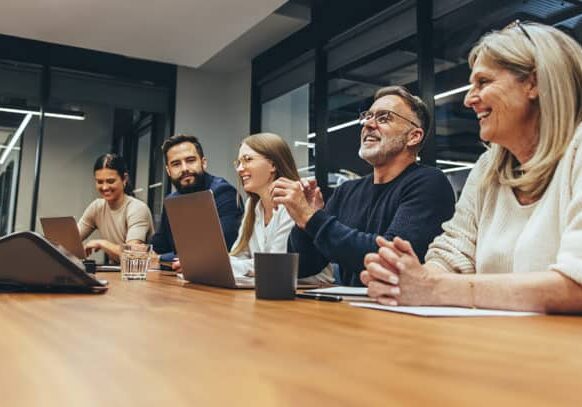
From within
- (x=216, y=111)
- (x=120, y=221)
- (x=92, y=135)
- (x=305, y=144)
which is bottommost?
(x=120, y=221)

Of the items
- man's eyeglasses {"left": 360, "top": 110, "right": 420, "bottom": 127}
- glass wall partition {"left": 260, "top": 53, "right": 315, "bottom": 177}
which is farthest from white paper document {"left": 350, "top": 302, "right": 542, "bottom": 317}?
glass wall partition {"left": 260, "top": 53, "right": 315, "bottom": 177}

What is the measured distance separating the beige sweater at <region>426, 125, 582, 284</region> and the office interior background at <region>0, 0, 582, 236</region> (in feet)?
6.94

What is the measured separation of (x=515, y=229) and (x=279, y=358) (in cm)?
91

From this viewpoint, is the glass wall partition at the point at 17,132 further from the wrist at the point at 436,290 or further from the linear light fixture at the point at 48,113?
the wrist at the point at 436,290

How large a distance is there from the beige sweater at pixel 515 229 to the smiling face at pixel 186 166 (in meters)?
2.14

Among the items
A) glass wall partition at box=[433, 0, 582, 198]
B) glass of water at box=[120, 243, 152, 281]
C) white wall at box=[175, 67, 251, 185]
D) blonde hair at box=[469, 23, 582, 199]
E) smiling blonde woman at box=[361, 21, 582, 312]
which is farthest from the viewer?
white wall at box=[175, 67, 251, 185]

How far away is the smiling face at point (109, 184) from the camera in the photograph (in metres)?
3.62

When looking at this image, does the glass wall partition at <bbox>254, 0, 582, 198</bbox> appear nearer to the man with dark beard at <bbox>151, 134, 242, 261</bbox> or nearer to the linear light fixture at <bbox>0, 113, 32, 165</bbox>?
the man with dark beard at <bbox>151, 134, 242, 261</bbox>

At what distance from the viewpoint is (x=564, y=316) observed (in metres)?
0.83

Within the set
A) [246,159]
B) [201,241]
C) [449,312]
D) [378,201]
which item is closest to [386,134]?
[378,201]

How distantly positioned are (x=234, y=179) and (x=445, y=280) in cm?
474

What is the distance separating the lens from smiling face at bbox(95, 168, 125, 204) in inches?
142

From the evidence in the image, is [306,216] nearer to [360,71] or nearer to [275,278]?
[275,278]

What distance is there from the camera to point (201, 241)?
4.24 feet
